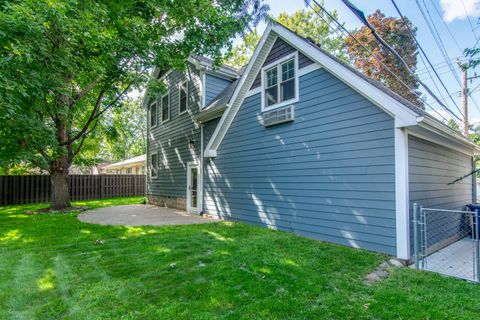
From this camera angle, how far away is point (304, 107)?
20.0 feet

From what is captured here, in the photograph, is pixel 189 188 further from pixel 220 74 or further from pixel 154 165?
pixel 220 74

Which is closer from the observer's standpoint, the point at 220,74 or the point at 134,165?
the point at 220,74

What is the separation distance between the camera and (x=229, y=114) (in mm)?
8172

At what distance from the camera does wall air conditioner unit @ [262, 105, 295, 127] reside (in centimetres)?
635

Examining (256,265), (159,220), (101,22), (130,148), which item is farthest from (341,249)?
(130,148)

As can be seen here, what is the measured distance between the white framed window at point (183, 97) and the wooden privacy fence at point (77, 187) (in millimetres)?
8431

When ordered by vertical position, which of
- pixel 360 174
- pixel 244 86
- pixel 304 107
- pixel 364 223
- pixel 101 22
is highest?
pixel 101 22

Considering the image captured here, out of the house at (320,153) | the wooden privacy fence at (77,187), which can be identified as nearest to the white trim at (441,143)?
the house at (320,153)

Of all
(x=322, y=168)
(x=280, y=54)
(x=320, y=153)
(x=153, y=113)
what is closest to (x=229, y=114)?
(x=280, y=54)

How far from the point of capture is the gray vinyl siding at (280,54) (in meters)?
6.16

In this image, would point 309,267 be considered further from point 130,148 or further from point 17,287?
point 130,148

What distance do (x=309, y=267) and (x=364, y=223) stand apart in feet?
5.30

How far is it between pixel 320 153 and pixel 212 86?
6.06 m

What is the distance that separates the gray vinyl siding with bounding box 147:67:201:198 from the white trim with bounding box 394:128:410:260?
697 centimetres
